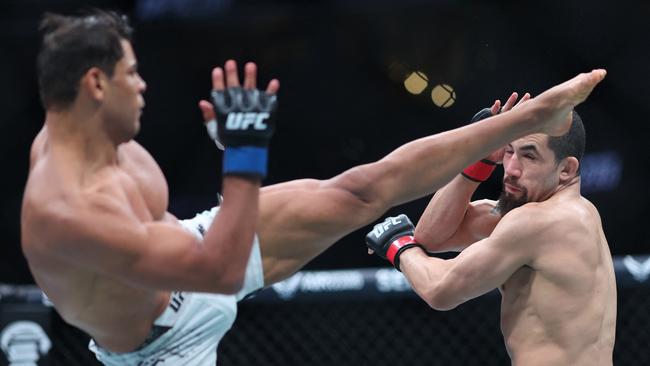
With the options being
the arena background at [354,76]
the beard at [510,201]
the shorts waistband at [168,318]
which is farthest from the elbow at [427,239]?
the arena background at [354,76]

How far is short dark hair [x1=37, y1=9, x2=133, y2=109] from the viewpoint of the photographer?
7.43ft

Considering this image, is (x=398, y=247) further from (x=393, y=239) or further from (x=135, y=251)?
(x=135, y=251)

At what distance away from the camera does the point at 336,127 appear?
13.8ft

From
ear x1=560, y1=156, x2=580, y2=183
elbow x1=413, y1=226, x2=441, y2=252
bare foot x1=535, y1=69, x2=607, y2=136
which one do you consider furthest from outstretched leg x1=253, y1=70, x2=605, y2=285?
elbow x1=413, y1=226, x2=441, y2=252

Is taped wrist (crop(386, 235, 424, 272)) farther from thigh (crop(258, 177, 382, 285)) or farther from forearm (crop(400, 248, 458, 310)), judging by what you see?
thigh (crop(258, 177, 382, 285))

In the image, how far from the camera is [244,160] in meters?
2.22

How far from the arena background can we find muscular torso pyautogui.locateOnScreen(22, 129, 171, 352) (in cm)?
167

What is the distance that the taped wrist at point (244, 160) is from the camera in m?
2.21

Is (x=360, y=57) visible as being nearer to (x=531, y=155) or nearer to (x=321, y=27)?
(x=321, y=27)

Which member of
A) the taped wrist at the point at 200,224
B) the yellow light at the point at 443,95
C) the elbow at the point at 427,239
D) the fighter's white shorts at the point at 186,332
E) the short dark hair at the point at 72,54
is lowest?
the yellow light at the point at 443,95

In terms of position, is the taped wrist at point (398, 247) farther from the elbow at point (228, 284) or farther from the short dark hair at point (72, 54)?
the short dark hair at point (72, 54)

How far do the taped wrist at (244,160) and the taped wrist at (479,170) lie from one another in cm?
89

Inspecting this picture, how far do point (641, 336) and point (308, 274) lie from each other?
1.23m

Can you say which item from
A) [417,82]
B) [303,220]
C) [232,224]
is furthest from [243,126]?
[417,82]
